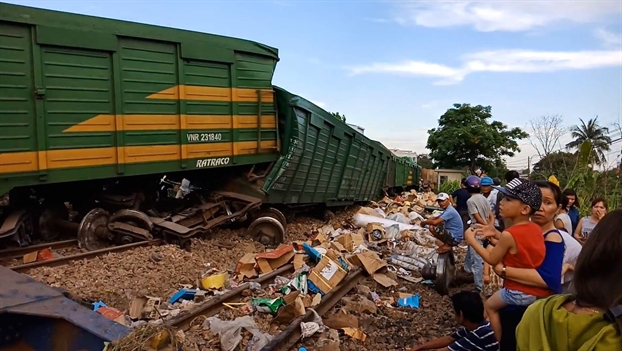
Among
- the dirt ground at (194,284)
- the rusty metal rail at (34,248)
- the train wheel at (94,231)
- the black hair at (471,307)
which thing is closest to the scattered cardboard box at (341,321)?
the dirt ground at (194,284)

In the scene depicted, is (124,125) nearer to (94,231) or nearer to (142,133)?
(142,133)

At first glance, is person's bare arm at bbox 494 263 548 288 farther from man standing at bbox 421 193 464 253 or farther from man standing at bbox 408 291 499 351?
man standing at bbox 421 193 464 253

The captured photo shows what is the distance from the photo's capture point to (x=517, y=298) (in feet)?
10.5

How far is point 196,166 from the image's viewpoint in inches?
367

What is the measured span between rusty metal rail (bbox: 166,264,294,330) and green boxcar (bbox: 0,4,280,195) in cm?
301

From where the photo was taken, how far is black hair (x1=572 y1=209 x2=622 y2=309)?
1569mm

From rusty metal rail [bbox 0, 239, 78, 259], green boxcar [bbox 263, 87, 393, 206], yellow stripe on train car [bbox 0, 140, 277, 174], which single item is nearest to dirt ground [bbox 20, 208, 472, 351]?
rusty metal rail [bbox 0, 239, 78, 259]

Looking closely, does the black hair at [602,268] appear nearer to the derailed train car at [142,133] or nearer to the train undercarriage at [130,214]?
the derailed train car at [142,133]

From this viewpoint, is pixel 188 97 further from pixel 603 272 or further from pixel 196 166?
pixel 603 272

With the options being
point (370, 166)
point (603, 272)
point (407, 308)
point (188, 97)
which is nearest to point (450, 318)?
point (407, 308)

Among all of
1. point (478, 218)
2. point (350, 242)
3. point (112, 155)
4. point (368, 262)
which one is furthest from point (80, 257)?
point (478, 218)

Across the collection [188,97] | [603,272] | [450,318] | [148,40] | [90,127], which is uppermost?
[148,40]

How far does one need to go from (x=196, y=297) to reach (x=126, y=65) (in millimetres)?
3986

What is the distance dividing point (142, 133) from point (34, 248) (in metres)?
2.30
